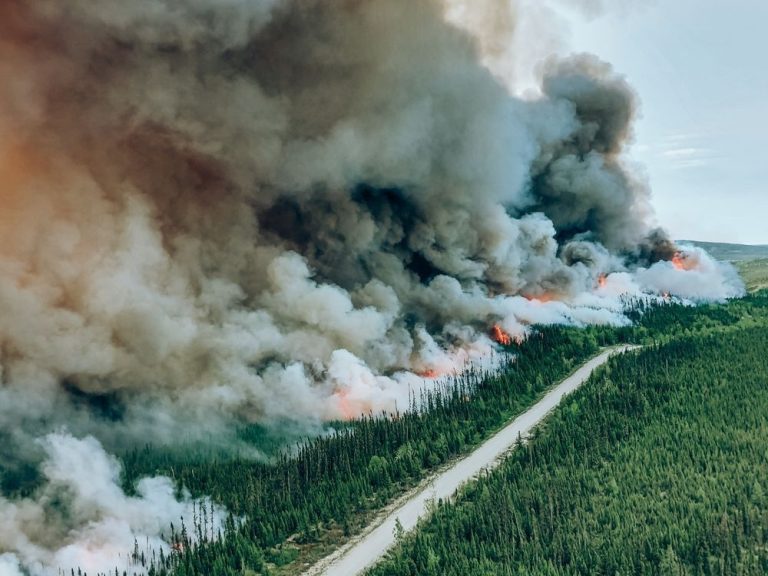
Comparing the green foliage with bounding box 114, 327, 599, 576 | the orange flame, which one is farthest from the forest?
the orange flame

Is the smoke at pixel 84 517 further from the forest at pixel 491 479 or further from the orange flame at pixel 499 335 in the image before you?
the orange flame at pixel 499 335

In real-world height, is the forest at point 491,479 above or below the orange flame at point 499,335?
below

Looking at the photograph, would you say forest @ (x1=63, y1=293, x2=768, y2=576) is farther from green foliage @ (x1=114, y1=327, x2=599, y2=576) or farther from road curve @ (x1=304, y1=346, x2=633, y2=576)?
road curve @ (x1=304, y1=346, x2=633, y2=576)

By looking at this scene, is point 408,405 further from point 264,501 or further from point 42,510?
point 42,510

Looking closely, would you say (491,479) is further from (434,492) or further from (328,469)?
(328,469)

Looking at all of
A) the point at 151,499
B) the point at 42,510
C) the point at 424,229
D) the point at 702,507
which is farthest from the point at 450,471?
the point at 424,229

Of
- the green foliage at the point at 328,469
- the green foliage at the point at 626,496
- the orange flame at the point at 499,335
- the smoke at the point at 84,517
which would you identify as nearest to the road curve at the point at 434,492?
the green foliage at the point at 328,469

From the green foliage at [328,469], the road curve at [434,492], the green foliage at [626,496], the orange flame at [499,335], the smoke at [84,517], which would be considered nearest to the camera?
the green foliage at [626,496]
